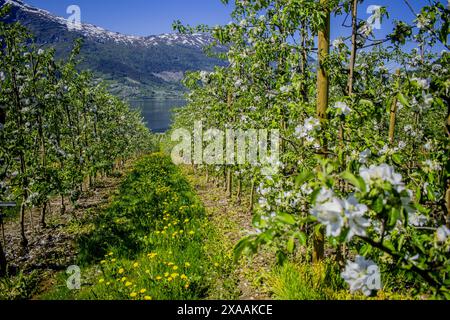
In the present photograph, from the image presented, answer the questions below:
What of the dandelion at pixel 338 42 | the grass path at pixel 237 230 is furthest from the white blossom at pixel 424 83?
the dandelion at pixel 338 42

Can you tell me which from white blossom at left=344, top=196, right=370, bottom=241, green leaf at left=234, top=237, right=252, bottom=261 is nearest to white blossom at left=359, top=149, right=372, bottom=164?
white blossom at left=344, top=196, right=370, bottom=241

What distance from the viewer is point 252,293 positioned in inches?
229

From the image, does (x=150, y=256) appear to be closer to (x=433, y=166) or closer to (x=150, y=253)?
(x=150, y=253)

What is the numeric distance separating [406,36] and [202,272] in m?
5.43

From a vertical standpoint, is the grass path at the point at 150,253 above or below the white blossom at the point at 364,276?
below

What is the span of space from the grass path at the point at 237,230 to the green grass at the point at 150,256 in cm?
31

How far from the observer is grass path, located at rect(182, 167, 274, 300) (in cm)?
593

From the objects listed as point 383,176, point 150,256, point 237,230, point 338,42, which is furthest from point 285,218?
point 237,230

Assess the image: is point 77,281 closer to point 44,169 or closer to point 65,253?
point 65,253

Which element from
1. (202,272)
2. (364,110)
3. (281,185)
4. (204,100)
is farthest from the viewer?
(204,100)

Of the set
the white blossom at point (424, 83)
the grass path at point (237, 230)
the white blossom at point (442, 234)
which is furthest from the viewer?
the grass path at point (237, 230)

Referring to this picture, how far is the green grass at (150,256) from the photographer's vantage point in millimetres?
5946

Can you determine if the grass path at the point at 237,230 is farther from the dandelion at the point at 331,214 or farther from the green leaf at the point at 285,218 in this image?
the dandelion at the point at 331,214
